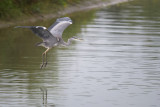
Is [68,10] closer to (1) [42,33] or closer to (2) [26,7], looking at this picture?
(2) [26,7]

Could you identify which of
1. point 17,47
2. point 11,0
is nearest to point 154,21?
point 11,0

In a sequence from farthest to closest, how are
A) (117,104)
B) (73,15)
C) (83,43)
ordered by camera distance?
(73,15), (83,43), (117,104)

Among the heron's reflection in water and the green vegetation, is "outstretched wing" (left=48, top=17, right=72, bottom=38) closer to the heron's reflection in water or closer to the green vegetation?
the heron's reflection in water

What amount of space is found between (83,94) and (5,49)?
6539 mm

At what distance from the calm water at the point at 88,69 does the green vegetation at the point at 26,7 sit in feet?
3.45

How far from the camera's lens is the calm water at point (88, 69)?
40.1ft

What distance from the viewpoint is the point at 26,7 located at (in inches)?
1054

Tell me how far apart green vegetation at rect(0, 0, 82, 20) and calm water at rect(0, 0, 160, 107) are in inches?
41.3

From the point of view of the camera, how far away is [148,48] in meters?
19.6

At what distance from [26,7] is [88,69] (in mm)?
11638

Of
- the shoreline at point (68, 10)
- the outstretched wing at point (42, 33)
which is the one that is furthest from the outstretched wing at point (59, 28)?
the shoreline at point (68, 10)

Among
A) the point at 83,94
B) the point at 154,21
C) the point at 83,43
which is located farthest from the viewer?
the point at 154,21

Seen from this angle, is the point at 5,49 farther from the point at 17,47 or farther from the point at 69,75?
the point at 69,75

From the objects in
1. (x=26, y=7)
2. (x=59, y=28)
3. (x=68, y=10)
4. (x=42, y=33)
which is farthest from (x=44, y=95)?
(x=68, y=10)
